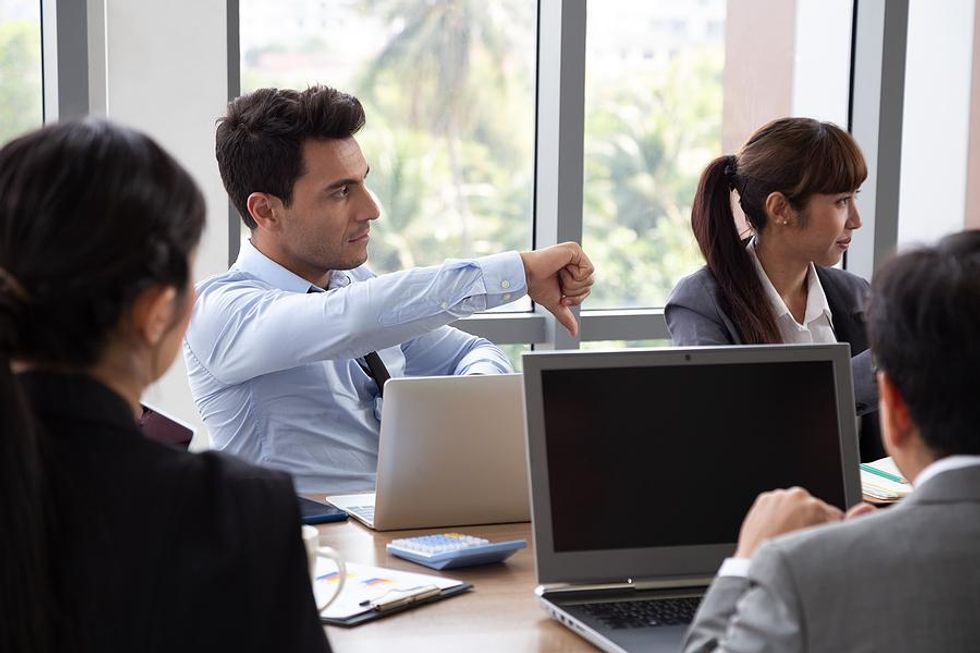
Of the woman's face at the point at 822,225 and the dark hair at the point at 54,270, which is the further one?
the woman's face at the point at 822,225

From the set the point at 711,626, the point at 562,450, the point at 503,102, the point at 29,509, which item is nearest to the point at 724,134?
the point at 503,102

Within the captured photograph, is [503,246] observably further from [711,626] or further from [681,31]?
[711,626]

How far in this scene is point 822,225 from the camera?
2818mm

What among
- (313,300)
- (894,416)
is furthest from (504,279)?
(894,416)

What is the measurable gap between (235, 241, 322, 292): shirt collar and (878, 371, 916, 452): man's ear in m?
1.59

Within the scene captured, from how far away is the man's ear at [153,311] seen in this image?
106cm

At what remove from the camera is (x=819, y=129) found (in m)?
2.81

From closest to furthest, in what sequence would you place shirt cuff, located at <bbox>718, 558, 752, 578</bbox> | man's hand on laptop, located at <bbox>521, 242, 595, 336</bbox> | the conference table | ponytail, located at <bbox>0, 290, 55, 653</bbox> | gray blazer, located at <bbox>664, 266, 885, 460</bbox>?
ponytail, located at <bbox>0, 290, 55, 653</bbox> < shirt cuff, located at <bbox>718, 558, 752, 578</bbox> < the conference table < man's hand on laptop, located at <bbox>521, 242, 595, 336</bbox> < gray blazer, located at <bbox>664, 266, 885, 460</bbox>

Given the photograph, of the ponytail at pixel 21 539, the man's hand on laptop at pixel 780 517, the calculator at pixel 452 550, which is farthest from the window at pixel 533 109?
the ponytail at pixel 21 539

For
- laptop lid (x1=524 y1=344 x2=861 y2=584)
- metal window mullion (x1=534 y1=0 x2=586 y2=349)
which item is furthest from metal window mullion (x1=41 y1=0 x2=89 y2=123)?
laptop lid (x1=524 y1=344 x2=861 y2=584)

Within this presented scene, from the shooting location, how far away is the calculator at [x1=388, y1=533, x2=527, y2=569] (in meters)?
1.73

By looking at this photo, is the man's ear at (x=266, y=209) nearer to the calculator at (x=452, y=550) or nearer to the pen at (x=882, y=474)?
the calculator at (x=452, y=550)

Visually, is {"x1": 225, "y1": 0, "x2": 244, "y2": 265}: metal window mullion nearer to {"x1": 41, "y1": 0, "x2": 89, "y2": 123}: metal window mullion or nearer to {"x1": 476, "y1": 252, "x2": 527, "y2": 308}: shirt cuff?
{"x1": 41, "y1": 0, "x2": 89, "y2": 123}: metal window mullion

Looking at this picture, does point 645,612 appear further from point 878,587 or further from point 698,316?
point 698,316
